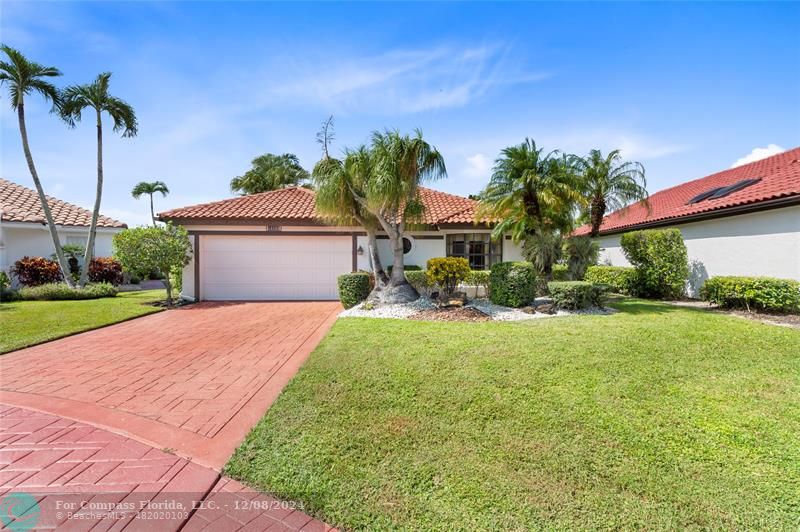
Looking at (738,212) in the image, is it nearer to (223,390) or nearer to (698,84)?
(698,84)

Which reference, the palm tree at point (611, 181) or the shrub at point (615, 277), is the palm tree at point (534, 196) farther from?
the shrub at point (615, 277)

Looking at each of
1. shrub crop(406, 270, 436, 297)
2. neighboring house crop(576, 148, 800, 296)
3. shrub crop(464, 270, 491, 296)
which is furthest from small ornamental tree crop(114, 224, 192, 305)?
neighboring house crop(576, 148, 800, 296)

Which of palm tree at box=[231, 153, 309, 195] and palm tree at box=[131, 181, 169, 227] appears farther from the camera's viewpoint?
palm tree at box=[131, 181, 169, 227]

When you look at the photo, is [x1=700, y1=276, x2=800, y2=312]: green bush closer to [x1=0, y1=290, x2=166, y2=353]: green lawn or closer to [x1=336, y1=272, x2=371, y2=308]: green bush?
[x1=336, y1=272, x2=371, y2=308]: green bush

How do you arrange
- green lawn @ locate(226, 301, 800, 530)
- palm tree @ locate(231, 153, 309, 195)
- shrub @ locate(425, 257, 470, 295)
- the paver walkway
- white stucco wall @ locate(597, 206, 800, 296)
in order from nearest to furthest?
the paver walkway → green lawn @ locate(226, 301, 800, 530) → white stucco wall @ locate(597, 206, 800, 296) → shrub @ locate(425, 257, 470, 295) → palm tree @ locate(231, 153, 309, 195)

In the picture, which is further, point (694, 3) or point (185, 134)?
point (185, 134)

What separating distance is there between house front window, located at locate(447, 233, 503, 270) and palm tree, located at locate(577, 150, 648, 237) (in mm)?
3805

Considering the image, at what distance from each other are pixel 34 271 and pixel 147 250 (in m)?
7.80

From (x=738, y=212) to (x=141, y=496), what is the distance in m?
15.7

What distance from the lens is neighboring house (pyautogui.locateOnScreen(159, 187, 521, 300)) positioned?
12.7 m

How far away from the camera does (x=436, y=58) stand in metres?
9.87

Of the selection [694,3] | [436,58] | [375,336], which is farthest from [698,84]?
[375,336]

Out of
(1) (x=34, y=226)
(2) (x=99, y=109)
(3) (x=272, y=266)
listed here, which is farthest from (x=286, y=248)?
(1) (x=34, y=226)

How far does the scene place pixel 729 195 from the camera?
11781 millimetres
